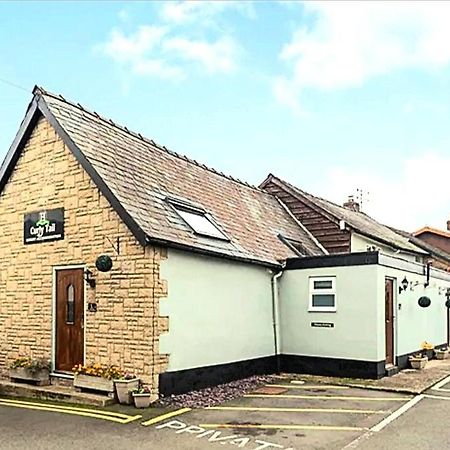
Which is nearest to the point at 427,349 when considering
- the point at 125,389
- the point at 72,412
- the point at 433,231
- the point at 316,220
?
the point at 316,220

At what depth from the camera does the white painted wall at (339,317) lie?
14.2 m

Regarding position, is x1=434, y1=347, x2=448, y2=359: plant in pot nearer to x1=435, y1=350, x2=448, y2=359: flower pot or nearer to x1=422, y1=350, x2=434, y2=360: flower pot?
x1=435, y1=350, x2=448, y2=359: flower pot

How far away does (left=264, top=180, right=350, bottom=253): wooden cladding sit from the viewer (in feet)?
66.0

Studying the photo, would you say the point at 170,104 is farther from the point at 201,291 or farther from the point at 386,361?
the point at 386,361

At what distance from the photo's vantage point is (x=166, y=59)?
12805mm

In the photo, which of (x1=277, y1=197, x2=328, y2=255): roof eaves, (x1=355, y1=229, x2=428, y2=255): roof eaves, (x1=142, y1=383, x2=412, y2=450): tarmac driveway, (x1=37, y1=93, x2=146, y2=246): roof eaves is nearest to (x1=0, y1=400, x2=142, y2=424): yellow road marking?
(x1=142, y1=383, x2=412, y2=450): tarmac driveway

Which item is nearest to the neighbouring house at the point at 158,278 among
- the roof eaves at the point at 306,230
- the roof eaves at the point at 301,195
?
the roof eaves at the point at 306,230

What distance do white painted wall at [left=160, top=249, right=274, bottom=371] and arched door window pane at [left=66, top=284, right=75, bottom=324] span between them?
228 cm

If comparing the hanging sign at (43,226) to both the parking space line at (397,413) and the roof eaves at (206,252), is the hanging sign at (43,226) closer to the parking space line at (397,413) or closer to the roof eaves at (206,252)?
the roof eaves at (206,252)

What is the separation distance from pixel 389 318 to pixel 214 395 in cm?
606

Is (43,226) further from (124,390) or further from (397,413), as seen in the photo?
(397,413)

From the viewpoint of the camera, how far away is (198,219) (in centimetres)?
1374

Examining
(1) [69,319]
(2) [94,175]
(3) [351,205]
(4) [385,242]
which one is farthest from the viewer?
(3) [351,205]

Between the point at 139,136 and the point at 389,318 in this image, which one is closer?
the point at 139,136
